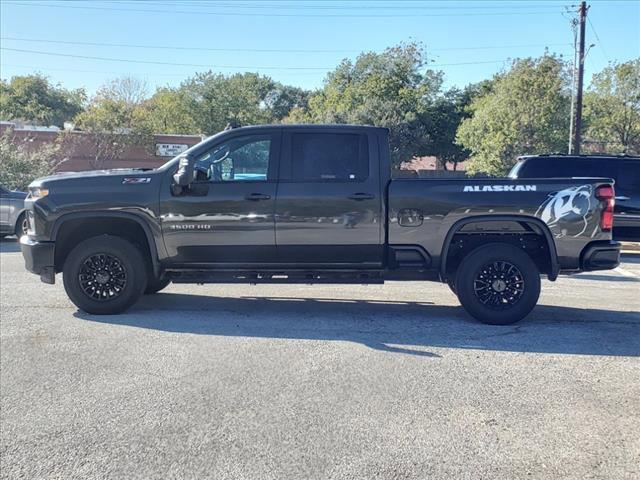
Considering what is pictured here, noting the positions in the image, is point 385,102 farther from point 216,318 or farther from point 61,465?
point 61,465

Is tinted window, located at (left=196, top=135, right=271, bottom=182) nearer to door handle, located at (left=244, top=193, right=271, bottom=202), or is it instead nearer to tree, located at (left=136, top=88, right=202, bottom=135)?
door handle, located at (left=244, top=193, right=271, bottom=202)

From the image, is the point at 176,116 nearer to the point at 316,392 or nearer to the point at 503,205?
the point at 503,205

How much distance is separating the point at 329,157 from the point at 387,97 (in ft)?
123

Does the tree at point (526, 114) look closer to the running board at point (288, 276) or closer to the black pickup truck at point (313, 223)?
the black pickup truck at point (313, 223)

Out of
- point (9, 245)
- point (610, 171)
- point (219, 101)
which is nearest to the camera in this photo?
point (610, 171)

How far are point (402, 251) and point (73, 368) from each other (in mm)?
3549

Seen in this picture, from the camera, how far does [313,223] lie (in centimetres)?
667

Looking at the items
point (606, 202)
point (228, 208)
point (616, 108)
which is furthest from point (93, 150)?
point (606, 202)

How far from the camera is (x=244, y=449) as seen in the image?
3.71 m

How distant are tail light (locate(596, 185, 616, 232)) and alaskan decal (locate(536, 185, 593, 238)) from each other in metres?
0.12

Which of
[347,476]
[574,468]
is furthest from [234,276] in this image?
[574,468]

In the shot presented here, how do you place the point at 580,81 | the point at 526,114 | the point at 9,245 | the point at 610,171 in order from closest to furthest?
the point at 610,171 → the point at 9,245 → the point at 580,81 → the point at 526,114

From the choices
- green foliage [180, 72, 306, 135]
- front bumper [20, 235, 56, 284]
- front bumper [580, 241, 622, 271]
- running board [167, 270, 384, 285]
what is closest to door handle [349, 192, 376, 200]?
running board [167, 270, 384, 285]

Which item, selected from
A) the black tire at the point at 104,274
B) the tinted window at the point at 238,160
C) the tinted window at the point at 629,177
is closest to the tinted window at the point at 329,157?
the tinted window at the point at 238,160
